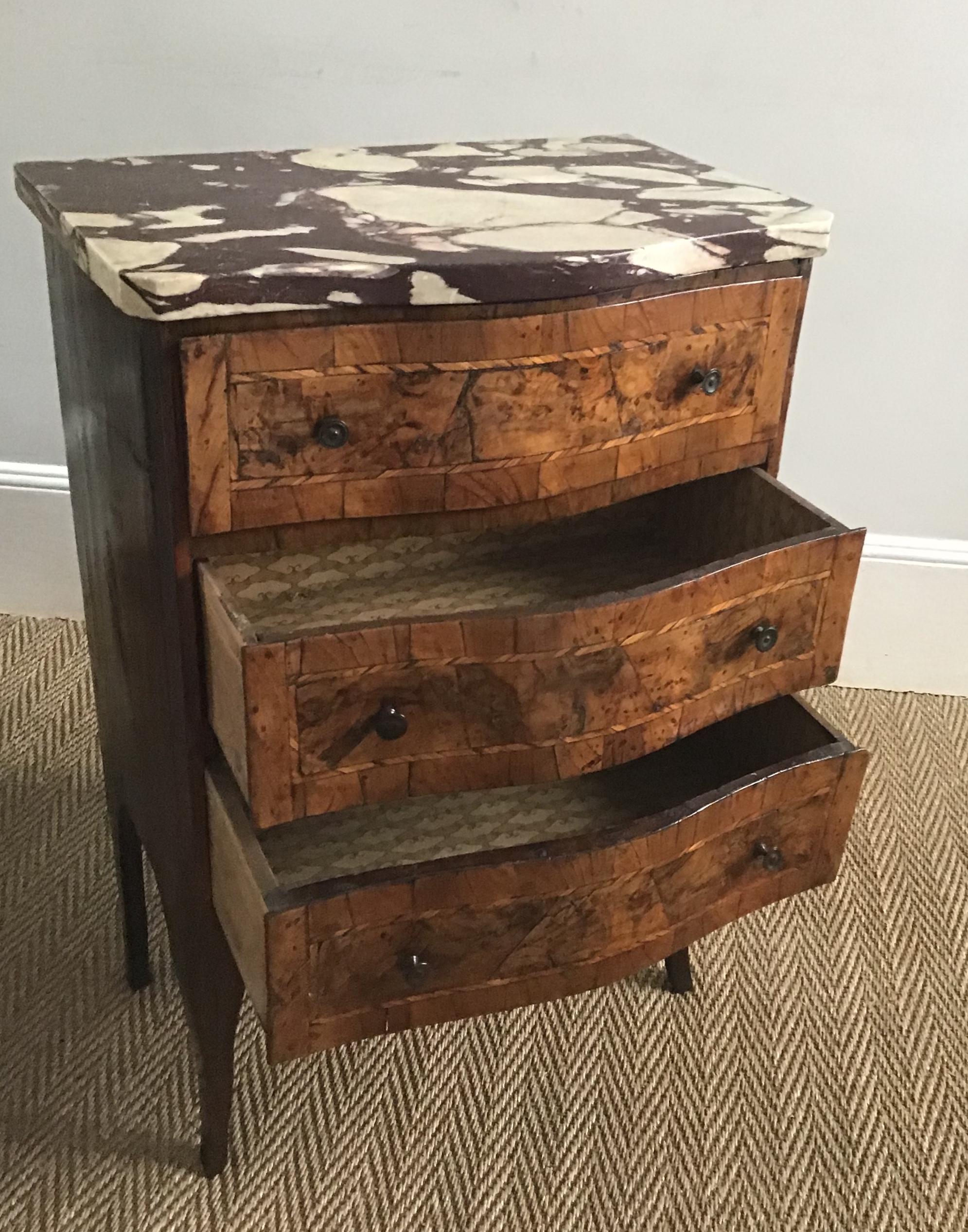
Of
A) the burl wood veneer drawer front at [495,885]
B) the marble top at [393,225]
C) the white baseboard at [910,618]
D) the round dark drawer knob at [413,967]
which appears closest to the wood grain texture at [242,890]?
the burl wood veneer drawer front at [495,885]

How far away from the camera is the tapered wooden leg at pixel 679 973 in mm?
1254

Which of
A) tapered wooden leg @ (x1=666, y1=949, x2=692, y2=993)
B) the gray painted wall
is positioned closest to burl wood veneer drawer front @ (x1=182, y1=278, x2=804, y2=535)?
tapered wooden leg @ (x1=666, y1=949, x2=692, y2=993)

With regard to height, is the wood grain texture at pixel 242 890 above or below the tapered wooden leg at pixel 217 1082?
above

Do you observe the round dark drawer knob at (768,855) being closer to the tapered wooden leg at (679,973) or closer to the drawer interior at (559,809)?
the drawer interior at (559,809)

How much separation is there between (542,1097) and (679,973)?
0.69ft

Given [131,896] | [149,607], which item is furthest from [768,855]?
[131,896]

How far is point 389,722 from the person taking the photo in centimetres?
78

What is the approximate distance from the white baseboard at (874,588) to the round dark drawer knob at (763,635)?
0.89 meters

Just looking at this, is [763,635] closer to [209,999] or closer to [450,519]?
[450,519]

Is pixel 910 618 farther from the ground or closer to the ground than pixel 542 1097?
farther from the ground

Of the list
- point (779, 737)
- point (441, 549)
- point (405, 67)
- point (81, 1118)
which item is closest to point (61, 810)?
point (81, 1118)

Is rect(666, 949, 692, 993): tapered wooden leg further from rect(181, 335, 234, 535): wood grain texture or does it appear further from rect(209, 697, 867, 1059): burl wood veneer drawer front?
rect(181, 335, 234, 535): wood grain texture

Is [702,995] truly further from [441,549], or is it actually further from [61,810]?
[61,810]

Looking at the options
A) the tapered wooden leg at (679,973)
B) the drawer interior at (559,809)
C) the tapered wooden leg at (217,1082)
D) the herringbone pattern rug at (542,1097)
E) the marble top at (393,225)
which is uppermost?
the marble top at (393,225)
